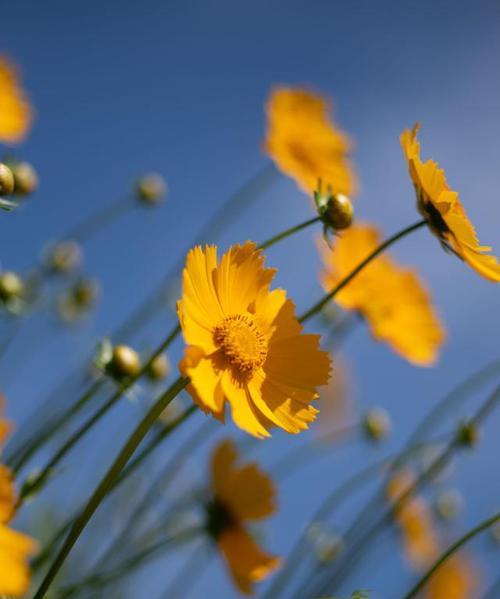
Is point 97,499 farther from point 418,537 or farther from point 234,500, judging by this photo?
point 418,537

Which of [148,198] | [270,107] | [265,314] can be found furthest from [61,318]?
[265,314]

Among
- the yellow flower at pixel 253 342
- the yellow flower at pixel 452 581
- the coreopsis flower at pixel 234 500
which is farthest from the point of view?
the yellow flower at pixel 452 581

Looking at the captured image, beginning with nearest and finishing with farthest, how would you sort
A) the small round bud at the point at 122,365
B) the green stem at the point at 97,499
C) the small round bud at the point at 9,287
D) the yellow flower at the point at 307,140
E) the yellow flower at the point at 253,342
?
the green stem at the point at 97,499 → the yellow flower at the point at 253,342 → the small round bud at the point at 122,365 → the small round bud at the point at 9,287 → the yellow flower at the point at 307,140

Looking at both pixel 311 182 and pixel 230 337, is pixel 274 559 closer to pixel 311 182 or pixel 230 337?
pixel 230 337

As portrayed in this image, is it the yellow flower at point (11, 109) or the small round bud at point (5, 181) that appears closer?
the small round bud at point (5, 181)

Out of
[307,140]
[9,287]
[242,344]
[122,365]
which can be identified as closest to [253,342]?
[242,344]

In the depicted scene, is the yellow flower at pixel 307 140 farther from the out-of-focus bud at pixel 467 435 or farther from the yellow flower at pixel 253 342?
the yellow flower at pixel 253 342

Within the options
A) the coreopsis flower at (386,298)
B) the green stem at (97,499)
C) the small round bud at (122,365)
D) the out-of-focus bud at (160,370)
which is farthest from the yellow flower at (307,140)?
the green stem at (97,499)
